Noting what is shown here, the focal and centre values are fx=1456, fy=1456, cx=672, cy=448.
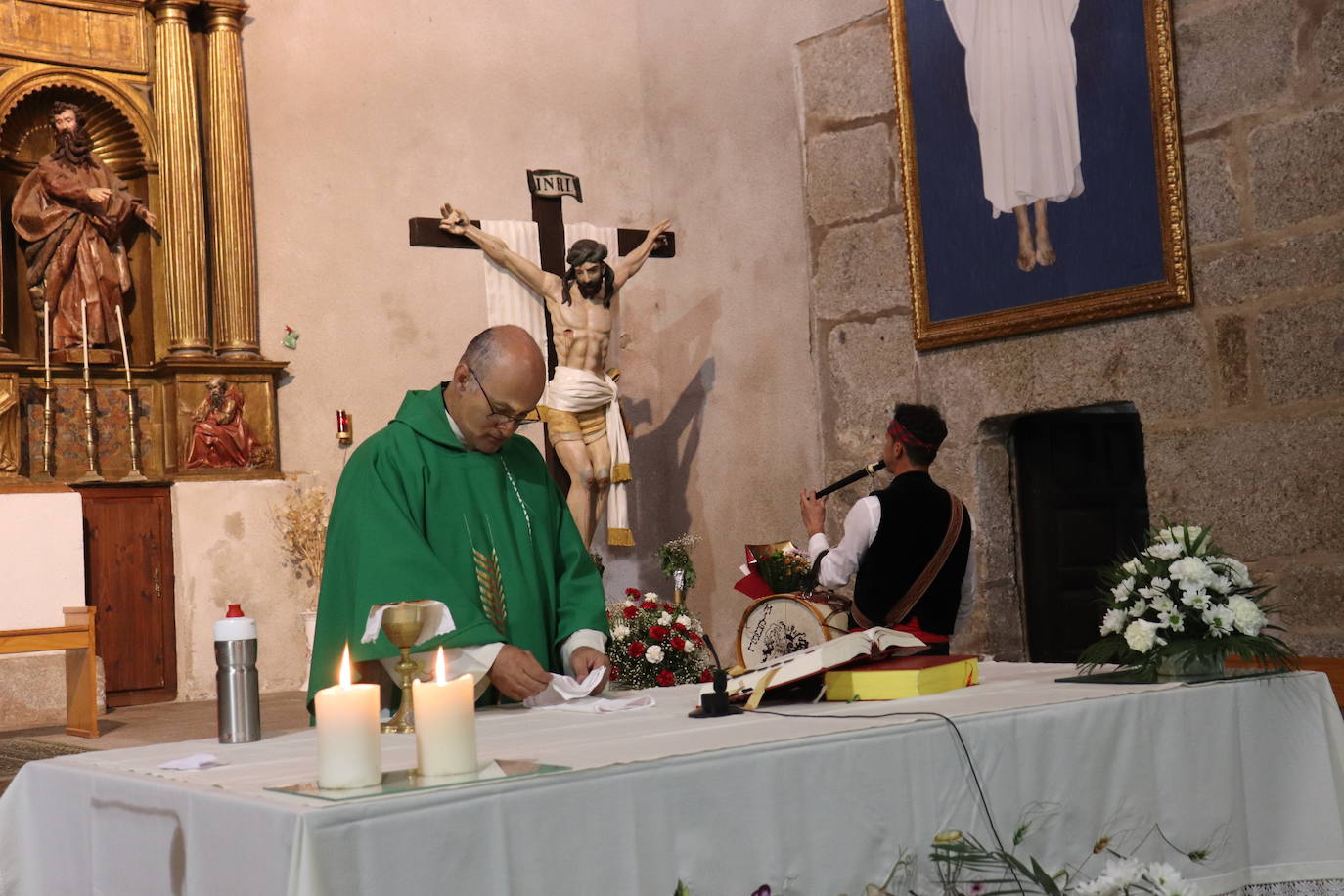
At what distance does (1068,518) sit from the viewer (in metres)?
8.05

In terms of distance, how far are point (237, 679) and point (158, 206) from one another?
7.63 m

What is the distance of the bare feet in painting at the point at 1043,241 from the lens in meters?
7.41

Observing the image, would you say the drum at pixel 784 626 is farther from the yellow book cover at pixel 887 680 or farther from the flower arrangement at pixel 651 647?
the yellow book cover at pixel 887 680

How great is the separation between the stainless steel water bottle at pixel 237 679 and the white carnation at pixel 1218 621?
6.38 feet

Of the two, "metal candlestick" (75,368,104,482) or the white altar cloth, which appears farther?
"metal candlestick" (75,368,104,482)

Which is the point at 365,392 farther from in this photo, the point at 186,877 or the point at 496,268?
the point at 186,877

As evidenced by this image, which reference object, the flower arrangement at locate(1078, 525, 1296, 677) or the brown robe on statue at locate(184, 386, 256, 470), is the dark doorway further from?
the brown robe on statue at locate(184, 386, 256, 470)

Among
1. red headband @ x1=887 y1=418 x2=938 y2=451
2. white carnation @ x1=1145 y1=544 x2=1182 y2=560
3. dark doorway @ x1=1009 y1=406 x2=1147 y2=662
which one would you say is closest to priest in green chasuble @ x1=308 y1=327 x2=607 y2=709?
white carnation @ x1=1145 y1=544 x2=1182 y2=560

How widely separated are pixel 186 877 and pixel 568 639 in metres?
1.43

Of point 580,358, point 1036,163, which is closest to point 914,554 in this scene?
point 1036,163

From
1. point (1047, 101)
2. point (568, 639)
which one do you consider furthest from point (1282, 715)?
point (1047, 101)

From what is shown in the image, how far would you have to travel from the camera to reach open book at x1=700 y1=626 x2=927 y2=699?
113 inches

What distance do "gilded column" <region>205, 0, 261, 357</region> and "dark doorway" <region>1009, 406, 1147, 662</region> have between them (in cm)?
498

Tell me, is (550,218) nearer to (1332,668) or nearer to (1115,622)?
(1332,668)
